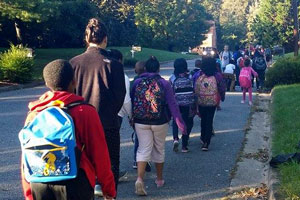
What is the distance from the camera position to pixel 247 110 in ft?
50.8

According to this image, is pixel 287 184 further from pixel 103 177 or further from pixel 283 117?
pixel 283 117

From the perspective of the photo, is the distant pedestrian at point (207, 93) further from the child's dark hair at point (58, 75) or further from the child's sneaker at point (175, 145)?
the child's dark hair at point (58, 75)

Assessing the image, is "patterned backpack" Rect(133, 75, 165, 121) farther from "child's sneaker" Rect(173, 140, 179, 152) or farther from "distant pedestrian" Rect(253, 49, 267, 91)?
"distant pedestrian" Rect(253, 49, 267, 91)

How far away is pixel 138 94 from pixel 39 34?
38.2 meters

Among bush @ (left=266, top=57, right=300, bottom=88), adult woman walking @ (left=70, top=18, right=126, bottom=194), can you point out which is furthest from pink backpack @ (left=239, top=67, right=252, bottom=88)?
adult woman walking @ (left=70, top=18, right=126, bottom=194)

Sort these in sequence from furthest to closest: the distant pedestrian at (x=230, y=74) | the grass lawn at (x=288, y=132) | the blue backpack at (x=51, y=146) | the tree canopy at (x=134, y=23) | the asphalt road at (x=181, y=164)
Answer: the tree canopy at (x=134, y=23)
the distant pedestrian at (x=230, y=74)
the asphalt road at (x=181, y=164)
the grass lawn at (x=288, y=132)
the blue backpack at (x=51, y=146)

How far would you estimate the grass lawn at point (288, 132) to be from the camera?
635cm

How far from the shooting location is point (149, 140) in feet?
22.4

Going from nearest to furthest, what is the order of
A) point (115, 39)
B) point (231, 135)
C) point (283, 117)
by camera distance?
point (231, 135)
point (283, 117)
point (115, 39)

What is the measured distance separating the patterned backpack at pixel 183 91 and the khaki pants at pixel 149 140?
2.21m

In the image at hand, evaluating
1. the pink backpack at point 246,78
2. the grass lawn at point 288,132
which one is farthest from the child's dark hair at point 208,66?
the pink backpack at point 246,78

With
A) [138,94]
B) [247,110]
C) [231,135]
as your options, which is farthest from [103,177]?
[247,110]

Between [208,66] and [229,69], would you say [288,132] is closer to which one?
[208,66]

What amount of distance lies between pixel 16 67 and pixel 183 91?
14435 mm
